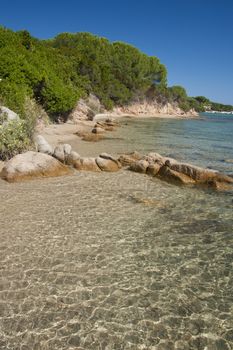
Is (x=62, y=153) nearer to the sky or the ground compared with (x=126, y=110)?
nearer to the ground

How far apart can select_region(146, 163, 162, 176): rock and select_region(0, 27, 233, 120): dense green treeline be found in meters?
11.0

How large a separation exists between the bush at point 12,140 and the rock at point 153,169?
6.93 metres

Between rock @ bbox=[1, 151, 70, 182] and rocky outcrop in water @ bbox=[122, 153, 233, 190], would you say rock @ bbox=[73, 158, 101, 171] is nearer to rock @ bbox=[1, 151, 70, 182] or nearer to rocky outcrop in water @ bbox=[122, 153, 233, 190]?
rock @ bbox=[1, 151, 70, 182]

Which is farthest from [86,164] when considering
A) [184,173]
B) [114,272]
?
[114,272]

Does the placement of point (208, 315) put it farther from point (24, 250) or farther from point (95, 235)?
point (24, 250)

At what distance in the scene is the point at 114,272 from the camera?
23.2 ft

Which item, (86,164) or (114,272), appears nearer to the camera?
(114,272)

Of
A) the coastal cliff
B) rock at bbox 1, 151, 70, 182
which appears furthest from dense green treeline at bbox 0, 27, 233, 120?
rock at bbox 1, 151, 70, 182

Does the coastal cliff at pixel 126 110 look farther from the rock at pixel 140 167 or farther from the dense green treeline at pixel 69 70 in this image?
the rock at pixel 140 167

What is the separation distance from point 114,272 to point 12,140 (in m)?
11.9

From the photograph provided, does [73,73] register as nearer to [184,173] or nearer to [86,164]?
[86,164]

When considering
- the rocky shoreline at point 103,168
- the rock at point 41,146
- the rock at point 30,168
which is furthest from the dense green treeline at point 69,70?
the rock at point 30,168

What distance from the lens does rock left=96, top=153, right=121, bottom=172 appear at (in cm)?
1673

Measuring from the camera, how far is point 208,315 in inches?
229
